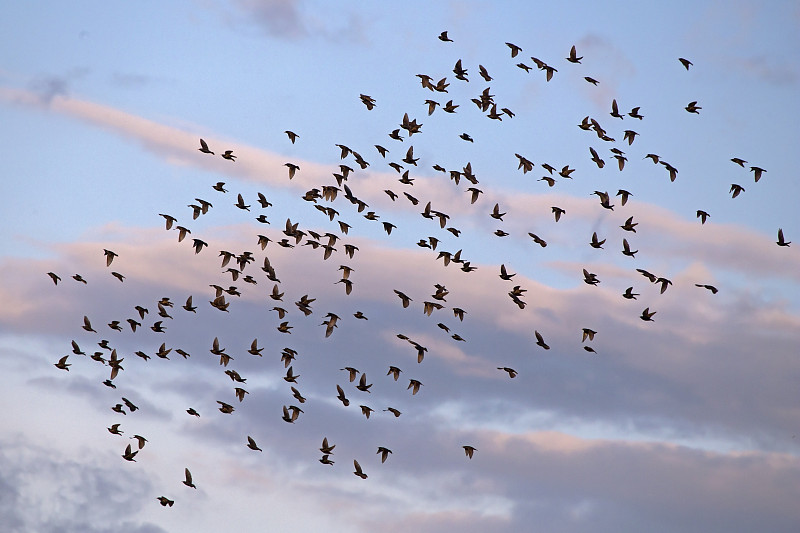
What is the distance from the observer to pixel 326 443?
12756 cm

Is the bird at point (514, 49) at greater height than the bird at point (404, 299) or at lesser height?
greater

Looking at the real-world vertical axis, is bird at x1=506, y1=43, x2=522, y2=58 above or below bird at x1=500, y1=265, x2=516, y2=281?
above

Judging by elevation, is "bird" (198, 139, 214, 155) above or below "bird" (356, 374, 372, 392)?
above

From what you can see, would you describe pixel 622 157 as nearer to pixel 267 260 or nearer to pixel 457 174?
pixel 457 174

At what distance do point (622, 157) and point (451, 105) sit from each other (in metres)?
14.2

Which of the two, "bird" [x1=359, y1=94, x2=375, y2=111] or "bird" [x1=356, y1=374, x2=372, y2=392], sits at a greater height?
"bird" [x1=359, y1=94, x2=375, y2=111]

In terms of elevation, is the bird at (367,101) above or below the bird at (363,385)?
above

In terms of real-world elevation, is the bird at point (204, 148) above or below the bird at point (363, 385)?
above

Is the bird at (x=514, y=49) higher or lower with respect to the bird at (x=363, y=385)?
higher

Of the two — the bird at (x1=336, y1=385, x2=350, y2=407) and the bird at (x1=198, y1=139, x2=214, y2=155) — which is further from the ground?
the bird at (x1=198, y1=139, x2=214, y2=155)

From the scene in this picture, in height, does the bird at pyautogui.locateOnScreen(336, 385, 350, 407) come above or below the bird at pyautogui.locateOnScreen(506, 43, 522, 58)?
below

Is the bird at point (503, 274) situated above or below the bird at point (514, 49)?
below

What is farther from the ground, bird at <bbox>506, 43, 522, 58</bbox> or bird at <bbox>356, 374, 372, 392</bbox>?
bird at <bbox>506, 43, 522, 58</bbox>

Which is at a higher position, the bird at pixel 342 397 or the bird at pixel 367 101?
the bird at pixel 367 101
